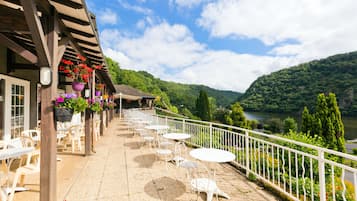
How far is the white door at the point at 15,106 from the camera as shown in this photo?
4.21 metres

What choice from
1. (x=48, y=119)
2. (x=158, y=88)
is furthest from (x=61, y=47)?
(x=158, y=88)

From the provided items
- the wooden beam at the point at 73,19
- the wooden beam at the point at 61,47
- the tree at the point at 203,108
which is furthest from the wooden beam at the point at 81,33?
the tree at the point at 203,108

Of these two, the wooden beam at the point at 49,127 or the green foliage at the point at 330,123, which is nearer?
the wooden beam at the point at 49,127

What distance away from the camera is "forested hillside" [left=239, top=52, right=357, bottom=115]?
33134mm

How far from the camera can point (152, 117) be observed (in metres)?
8.77

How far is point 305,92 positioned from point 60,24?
4431 cm

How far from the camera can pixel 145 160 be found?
452cm

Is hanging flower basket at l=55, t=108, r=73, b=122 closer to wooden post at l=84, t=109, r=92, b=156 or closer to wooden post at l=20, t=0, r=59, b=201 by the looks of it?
wooden post at l=20, t=0, r=59, b=201

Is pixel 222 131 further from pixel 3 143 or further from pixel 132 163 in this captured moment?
pixel 3 143

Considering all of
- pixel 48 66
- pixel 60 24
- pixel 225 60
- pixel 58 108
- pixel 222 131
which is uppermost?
pixel 225 60

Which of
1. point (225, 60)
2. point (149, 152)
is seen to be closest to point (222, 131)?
point (149, 152)

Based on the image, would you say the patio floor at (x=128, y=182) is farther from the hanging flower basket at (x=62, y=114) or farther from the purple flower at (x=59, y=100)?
the purple flower at (x=59, y=100)

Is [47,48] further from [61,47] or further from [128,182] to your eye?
[128,182]

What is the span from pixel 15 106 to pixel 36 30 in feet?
13.0
